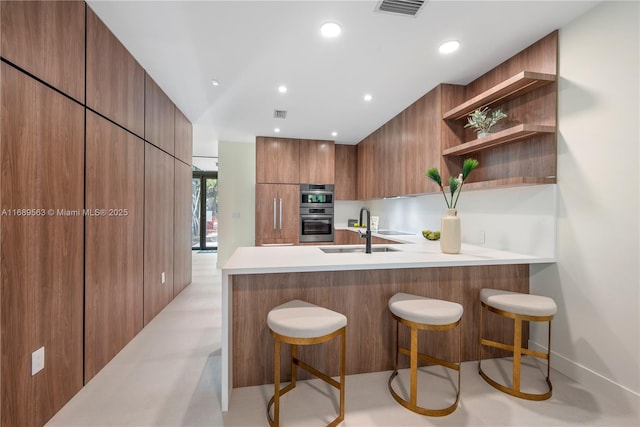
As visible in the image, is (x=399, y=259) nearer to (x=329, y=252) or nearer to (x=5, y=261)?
(x=329, y=252)

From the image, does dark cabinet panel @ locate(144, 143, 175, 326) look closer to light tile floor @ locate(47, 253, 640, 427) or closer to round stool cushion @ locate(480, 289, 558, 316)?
light tile floor @ locate(47, 253, 640, 427)

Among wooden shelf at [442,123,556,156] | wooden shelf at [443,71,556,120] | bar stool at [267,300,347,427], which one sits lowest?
bar stool at [267,300,347,427]

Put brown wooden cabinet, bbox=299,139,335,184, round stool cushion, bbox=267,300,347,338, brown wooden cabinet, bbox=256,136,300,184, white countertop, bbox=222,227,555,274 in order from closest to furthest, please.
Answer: round stool cushion, bbox=267,300,347,338
white countertop, bbox=222,227,555,274
brown wooden cabinet, bbox=256,136,300,184
brown wooden cabinet, bbox=299,139,335,184

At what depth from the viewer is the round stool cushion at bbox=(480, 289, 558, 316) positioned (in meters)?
1.78

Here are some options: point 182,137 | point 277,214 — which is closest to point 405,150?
point 277,214

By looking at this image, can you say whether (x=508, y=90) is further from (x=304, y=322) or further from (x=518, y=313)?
(x=304, y=322)

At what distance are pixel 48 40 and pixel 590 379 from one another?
392 cm

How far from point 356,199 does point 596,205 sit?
12.7 feet

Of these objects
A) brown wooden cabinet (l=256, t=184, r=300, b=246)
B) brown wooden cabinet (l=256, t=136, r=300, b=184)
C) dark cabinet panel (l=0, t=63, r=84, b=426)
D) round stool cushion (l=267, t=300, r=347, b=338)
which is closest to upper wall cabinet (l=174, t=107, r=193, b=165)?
brown wooden cabinet (l=256, t=136, r=300, b=184)

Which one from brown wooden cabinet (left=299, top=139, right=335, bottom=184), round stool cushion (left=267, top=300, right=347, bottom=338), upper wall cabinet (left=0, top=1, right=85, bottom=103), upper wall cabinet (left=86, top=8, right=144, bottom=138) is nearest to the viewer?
upper wall cabinet (left=0, top=1, right=85, bottom=103)

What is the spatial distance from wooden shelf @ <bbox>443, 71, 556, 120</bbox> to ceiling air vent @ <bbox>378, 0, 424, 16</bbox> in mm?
905

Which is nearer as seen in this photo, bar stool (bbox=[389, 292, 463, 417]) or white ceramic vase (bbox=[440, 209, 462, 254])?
bar stool (bbox=[389, 292, 463, 417])

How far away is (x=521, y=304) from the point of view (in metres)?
1.81

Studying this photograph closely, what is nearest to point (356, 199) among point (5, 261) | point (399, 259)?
point (399, 259)
